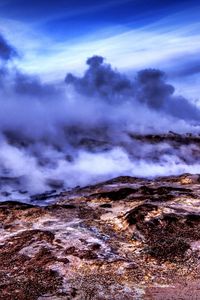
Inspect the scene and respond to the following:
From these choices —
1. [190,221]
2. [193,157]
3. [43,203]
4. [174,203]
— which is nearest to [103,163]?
[193,157]

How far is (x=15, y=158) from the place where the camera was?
221ft

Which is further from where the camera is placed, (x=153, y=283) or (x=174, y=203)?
(x=174, y=203)

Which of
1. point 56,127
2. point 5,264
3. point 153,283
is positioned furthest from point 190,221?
point 56,127

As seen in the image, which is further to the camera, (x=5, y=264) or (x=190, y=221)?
(x=190, y=221)

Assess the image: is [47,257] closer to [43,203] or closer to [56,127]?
[43,203]

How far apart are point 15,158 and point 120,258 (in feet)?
143

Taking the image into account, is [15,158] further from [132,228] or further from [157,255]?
[157,255]

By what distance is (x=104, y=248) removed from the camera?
90.3 feet

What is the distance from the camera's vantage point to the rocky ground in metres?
22.5

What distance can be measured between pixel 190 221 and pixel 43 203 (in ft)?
49.2

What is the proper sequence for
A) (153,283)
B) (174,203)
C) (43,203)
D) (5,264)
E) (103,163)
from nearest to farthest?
(153,283) < (5,264) < (174,203) < (43,203) < (103,163)

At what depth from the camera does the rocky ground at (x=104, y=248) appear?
22500 millimetres

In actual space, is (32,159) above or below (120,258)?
above

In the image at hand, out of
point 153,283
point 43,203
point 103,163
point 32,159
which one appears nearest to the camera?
point 153,283
